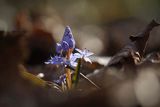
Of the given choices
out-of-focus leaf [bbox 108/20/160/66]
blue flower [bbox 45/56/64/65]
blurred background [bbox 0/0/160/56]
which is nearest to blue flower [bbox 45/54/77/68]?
blue flower [bbox 45/56/64/65]

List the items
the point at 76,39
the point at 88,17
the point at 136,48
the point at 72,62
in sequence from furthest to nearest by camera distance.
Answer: the point at 88,17
the point at 76,39
the point at 136,48
the point at 72,62

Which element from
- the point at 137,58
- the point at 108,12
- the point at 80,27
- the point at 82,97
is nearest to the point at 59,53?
the point at 137,58

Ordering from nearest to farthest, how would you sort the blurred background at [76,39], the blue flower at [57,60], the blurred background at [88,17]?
the blurred background at [76,39] → the blue flower at [57,60] → the blurred background at [88,17]

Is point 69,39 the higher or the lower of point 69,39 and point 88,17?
the lower

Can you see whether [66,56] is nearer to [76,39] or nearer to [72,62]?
[72,62]

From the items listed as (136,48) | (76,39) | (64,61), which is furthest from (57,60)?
(76,39)

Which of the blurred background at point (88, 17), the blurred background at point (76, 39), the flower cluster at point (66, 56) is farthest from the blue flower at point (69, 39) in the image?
the blurred background at point (88, 17)

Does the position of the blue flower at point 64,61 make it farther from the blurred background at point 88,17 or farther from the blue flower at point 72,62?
the blurred background at point 88,17

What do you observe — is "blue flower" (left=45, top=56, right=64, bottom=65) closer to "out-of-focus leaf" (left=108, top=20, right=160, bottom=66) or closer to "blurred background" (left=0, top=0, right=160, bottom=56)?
"out-of-focus leaf" (left=108, top=20, right=160, bottom=66)
